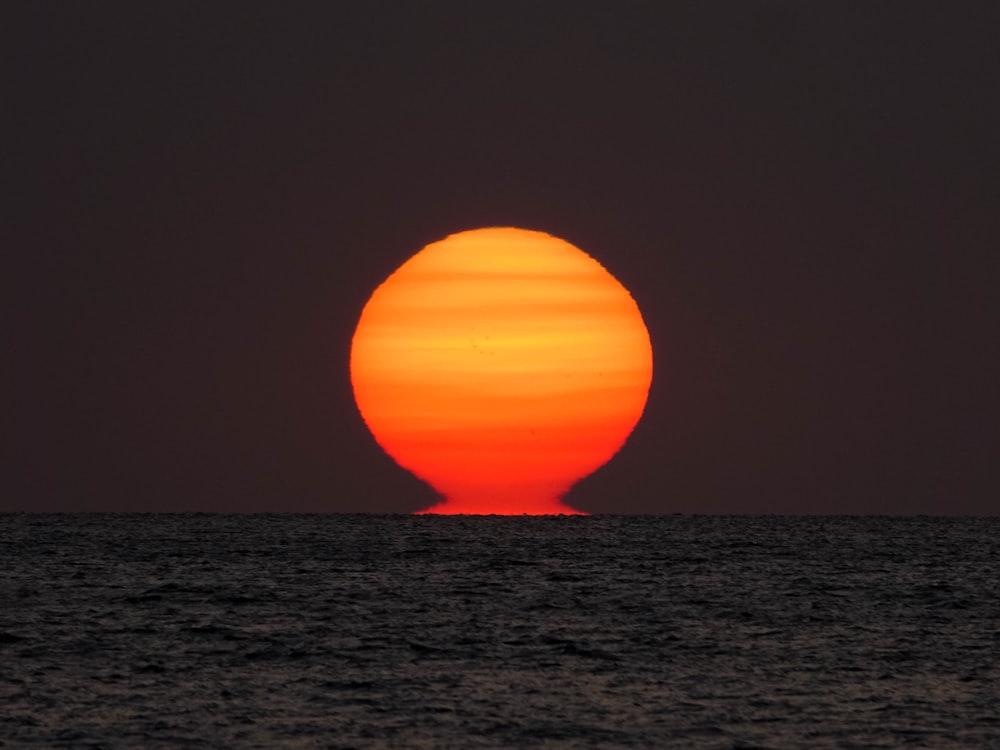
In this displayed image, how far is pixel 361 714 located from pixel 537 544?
3774 inches

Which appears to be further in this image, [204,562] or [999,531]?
[999,531]

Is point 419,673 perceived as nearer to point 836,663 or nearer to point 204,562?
point 836,663

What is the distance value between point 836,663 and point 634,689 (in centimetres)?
808

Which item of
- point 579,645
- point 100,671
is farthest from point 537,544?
point 100,671

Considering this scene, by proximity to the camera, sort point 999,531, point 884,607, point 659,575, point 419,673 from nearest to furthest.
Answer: point 419,673 < point 884,607 < point 659,575 < point 999,531

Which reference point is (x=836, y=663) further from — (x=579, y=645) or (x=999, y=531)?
(x=999, y=531)

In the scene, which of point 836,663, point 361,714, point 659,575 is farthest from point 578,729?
point 659,575

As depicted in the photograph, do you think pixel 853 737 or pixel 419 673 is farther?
pixel 419 673

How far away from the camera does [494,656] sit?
48844mm

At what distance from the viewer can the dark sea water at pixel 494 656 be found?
119 ft

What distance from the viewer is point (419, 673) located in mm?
44969

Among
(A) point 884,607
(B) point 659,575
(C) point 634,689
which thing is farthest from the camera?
(B) point 659,575

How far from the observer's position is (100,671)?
145 ft

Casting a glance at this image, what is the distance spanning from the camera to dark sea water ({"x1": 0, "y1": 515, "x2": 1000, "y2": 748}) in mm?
36344
